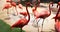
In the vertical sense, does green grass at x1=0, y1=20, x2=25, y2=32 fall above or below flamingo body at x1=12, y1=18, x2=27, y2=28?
below

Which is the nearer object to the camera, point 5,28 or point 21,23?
point 21,23

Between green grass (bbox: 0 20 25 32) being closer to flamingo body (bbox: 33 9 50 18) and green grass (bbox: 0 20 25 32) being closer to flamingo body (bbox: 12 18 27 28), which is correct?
flamingo body (bbox: 12 18 27 28)

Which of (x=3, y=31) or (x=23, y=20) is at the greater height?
(x=23, y=20)

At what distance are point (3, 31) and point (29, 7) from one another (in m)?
0.35

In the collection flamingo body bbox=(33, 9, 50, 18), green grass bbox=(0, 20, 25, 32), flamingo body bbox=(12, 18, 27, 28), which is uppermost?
flamingo body bbox=(33, 9, 50, 18)

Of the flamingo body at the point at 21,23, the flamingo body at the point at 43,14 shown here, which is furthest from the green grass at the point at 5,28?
the flamingo body at the point at 43,14

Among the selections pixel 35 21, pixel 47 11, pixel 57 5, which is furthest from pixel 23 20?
pixel 57 5

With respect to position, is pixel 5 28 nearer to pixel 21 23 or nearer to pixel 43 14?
pixel 21 23

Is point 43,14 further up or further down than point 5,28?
further up

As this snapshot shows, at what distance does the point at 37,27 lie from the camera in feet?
5.18

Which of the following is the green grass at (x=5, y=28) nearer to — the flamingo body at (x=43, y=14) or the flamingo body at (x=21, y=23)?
the flamingo body at (x=21, y=23)

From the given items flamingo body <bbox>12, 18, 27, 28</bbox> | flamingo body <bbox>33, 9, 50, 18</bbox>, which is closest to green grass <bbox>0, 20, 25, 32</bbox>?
flamingo body <bbox>12, 18, 27, 28</bbox>

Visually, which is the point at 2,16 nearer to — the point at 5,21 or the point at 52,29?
the point at 5,21

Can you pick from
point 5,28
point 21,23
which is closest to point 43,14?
point 21,23
